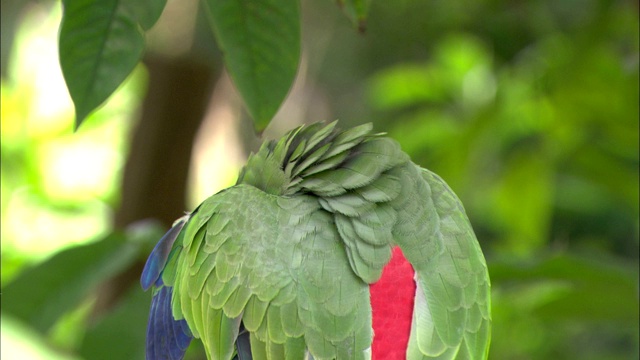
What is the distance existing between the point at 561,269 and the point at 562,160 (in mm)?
1061

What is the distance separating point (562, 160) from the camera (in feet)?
8.40

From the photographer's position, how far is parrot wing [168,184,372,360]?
84 cm

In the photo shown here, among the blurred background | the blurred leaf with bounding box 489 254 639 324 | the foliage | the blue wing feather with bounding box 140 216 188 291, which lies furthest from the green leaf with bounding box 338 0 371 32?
the blurred leaf with bounding box 489 254 639 324

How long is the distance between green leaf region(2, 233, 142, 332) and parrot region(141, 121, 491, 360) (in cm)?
56

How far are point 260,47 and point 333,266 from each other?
30cm

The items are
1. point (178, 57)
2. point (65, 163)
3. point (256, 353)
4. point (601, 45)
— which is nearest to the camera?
point (256, 353)

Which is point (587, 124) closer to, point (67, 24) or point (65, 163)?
point (67, 24)

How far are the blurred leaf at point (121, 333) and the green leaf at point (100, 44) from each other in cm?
64

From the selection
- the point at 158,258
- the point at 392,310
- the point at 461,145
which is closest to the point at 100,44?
the point at 158,258

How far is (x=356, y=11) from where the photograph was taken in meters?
1.04

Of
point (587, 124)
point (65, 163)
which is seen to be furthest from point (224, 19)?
point (65, 163)

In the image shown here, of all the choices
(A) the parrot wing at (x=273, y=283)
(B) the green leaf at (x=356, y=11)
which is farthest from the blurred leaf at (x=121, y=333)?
(B) the green leaf at (x=356, y=11)

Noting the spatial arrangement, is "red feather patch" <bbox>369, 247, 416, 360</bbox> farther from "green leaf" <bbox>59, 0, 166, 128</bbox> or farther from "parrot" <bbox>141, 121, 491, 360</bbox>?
"green leaf" <bbox>59, 0, 166, 128</bbox>

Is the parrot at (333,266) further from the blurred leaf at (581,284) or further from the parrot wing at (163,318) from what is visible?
the blurred leaf at (581,284)
